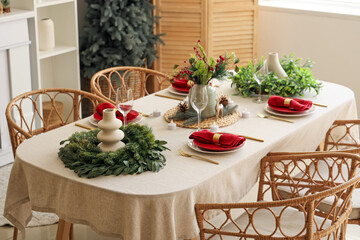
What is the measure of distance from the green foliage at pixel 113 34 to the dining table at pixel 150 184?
1822 millimetres

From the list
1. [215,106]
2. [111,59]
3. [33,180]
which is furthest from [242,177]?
[111,59]

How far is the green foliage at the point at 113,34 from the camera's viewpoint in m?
4.62

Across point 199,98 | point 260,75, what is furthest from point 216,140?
point 260,75

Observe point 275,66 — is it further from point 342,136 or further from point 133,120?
point 133,120

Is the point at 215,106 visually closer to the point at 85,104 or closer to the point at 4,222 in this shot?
the point at 4,222

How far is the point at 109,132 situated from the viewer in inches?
94.3

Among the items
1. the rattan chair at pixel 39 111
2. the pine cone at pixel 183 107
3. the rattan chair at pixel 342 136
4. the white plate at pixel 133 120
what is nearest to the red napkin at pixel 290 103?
the rattan chair at pixel 342 136

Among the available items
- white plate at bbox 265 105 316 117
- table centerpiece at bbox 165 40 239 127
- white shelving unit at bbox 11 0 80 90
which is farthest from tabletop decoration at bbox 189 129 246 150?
white shelving unit at bbox 11 0 80 90

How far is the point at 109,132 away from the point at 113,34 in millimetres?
2351

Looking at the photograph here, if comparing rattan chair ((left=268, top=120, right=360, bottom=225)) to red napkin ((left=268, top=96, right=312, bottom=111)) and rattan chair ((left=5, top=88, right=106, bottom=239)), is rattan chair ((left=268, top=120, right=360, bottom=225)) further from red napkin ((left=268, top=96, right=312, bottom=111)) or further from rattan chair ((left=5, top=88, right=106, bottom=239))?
rattan chair ((left=5, top=88, right=106, bottom=239))

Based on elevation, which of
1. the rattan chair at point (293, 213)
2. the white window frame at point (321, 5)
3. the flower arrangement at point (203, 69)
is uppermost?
the white window frame at point (321, 5)

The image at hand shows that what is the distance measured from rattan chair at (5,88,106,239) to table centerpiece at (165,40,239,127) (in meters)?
0.55

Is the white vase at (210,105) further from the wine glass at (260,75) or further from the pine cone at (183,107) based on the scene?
the wine glass at (260,75)

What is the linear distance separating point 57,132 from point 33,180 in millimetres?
385
